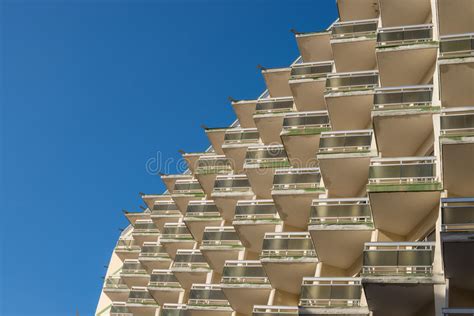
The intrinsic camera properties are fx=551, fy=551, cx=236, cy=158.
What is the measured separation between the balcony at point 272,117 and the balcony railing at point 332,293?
50.1ft

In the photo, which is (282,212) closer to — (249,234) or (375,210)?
(249,234)

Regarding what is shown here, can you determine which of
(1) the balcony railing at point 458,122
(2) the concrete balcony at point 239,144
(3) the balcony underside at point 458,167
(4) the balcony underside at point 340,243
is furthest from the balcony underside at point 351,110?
(2) the concrete balcony at point 239,144

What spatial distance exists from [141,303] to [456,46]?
30141mm

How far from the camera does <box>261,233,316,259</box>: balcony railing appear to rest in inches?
1082

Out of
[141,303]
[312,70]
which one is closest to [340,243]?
[312,70]

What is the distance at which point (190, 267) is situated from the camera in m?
38.0

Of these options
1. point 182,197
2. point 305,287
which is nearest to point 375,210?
point 305,287

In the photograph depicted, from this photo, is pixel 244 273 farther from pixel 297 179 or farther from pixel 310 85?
pixel 310 85

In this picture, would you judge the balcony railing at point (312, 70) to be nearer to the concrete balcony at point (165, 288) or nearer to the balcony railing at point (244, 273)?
the balcony railing at point (244, 273)

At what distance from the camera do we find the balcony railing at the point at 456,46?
75.2ft

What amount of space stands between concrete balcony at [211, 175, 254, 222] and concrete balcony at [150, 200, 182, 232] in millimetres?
9092

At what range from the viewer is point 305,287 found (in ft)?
77.7

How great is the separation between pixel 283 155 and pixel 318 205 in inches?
402

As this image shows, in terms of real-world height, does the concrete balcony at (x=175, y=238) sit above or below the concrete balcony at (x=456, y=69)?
above
